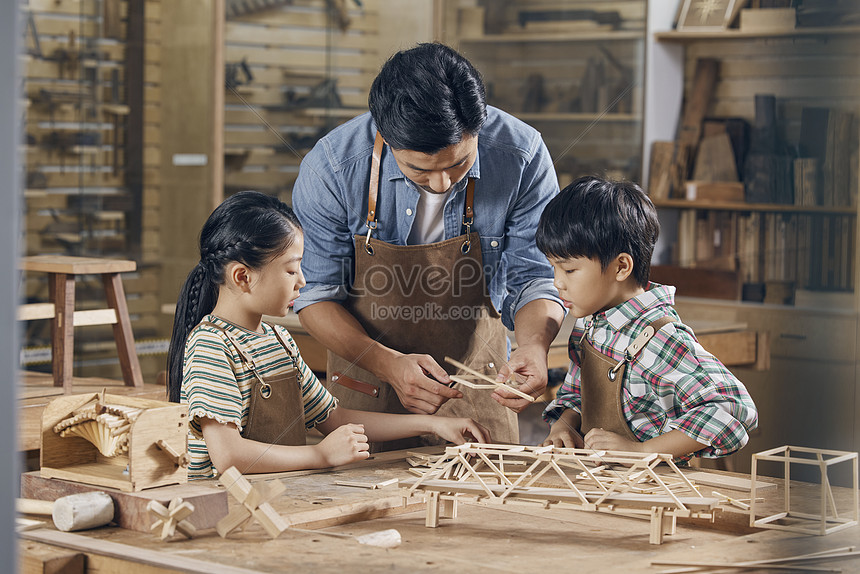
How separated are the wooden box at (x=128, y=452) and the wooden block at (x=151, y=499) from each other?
13mm

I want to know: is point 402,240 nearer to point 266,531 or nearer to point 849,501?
point 266,531

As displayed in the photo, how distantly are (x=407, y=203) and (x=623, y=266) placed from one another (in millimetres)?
506

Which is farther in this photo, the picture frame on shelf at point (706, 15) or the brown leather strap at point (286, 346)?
the picture frame on shelf at point (706, 15)

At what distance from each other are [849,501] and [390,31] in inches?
160

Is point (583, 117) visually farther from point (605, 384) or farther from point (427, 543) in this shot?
point (427, 543)

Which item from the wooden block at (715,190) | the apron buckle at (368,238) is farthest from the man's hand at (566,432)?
the wooden block at (715,190)

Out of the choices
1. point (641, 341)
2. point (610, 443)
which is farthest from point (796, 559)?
point (641, 341)

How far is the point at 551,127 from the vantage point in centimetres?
518

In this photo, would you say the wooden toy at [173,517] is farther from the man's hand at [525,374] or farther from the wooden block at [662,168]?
the wooden block at [662,168]

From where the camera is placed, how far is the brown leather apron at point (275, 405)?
1831 mm

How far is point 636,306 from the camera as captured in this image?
198 centimetres

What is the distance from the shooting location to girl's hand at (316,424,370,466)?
1816mm

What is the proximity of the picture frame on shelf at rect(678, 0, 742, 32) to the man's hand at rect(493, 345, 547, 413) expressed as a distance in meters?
3.31

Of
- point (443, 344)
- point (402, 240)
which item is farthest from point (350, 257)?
point (443, 344)
